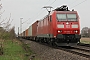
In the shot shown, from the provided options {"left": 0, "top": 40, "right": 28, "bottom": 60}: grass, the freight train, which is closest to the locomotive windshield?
the freight train

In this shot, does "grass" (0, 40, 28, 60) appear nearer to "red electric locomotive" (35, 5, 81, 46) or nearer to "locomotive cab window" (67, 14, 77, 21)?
"red electric locomotive" (35, 5, 81, 46)

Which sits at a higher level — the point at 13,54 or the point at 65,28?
the point at 65,28

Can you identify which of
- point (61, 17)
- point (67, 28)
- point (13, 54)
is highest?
point (61, 17)

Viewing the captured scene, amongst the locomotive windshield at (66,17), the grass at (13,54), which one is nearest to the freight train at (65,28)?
the locomotive windshield at (66,17)

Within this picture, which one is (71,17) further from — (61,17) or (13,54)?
(13,54)

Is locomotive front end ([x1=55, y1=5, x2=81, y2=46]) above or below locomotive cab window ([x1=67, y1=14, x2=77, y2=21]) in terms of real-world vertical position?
below

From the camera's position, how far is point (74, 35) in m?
18.2

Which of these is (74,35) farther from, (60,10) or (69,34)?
(60,10)

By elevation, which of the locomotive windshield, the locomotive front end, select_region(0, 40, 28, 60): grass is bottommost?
select_region(0, 40, 28, 60): grass

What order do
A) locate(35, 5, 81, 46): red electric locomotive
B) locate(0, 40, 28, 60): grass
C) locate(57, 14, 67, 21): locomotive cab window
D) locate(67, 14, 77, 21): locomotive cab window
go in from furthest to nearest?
1. locate(67, 14, 77, 21): locomotive cab window
2. locate(57, 14, 67, 21): locomotive cab window
3. locate(35, 5, 81, 46): red electric locomotive
4. locate(0, 40, 28, 60): grass

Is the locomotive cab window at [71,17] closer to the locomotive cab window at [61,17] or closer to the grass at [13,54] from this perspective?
the locomotive cab window at [61,17]

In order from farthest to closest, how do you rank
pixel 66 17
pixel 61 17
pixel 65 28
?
1. pixel 66 17
2. pixel 61 17
3. pixel 65 28

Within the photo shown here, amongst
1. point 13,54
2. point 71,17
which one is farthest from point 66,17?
point 13,54

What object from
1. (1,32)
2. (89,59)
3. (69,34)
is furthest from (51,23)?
(89,59)
